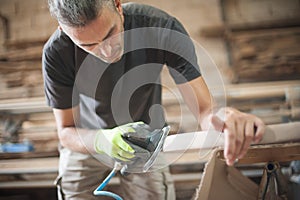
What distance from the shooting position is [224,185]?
739 millimetres

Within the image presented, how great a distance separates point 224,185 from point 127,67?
1.48 feet

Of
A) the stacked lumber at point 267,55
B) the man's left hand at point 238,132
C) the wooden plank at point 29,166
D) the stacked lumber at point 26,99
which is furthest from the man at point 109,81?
the stacked lumber at point 267,55

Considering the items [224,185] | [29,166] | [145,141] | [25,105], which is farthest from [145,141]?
[25,105]

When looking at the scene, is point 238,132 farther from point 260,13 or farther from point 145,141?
point 260,13

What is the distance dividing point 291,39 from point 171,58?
101 cm

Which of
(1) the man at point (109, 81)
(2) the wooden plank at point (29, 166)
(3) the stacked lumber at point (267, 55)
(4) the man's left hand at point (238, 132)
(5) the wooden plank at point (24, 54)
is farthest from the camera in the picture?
(5) the wooden plank at point (24, 54)

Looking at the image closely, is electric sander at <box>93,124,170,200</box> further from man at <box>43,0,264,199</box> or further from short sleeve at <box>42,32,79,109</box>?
short sleeve at <box>42,32,79,109</box>

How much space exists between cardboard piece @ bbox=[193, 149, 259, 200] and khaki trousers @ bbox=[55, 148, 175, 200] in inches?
14.0

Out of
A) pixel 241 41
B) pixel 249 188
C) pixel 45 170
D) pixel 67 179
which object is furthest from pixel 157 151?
pixel 241 41

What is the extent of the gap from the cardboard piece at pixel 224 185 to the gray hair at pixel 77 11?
0.42 meters

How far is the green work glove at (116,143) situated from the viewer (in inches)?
30.5

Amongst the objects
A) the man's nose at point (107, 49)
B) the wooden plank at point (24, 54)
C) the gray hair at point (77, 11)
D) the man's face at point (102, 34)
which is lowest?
the wooden plank at point (24, 54)

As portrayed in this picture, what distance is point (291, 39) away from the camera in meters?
1.75

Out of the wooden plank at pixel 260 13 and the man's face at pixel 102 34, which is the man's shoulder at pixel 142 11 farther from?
the wooden plank at pixel 260 13
